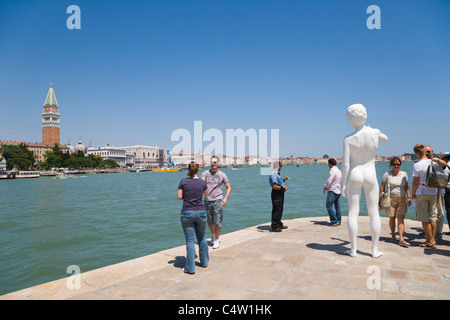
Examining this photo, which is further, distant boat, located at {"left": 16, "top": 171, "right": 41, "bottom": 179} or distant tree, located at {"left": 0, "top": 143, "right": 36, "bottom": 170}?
A: distant tree, located at {"left": 0, "top": 143, "right": 36, "bottom": 170}

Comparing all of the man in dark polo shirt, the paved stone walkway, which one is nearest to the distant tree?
the man in dark polo shirt

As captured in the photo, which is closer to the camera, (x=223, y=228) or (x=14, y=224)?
(x=223, y=228)

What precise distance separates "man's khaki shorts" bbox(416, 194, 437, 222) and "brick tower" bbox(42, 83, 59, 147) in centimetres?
16599

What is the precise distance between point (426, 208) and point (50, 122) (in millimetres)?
175540

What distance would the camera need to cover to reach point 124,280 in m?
4.09

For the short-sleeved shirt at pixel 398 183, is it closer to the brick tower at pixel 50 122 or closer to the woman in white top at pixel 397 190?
the woman in white top at pixel 397 190

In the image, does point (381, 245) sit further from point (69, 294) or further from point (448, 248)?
point (69, 294)

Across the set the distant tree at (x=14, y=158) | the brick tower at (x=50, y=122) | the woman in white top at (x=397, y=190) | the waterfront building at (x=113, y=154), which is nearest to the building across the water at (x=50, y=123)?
the brick tower at (x=50, y=122)

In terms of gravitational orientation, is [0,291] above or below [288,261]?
below

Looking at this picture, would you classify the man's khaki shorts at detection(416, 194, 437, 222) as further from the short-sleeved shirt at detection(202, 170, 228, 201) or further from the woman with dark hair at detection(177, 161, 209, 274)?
the woman with dark hair at detection(177, 161, 209, 274)

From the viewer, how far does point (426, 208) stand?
214 inches

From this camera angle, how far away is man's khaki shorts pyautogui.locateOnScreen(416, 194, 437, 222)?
5.37 metres
